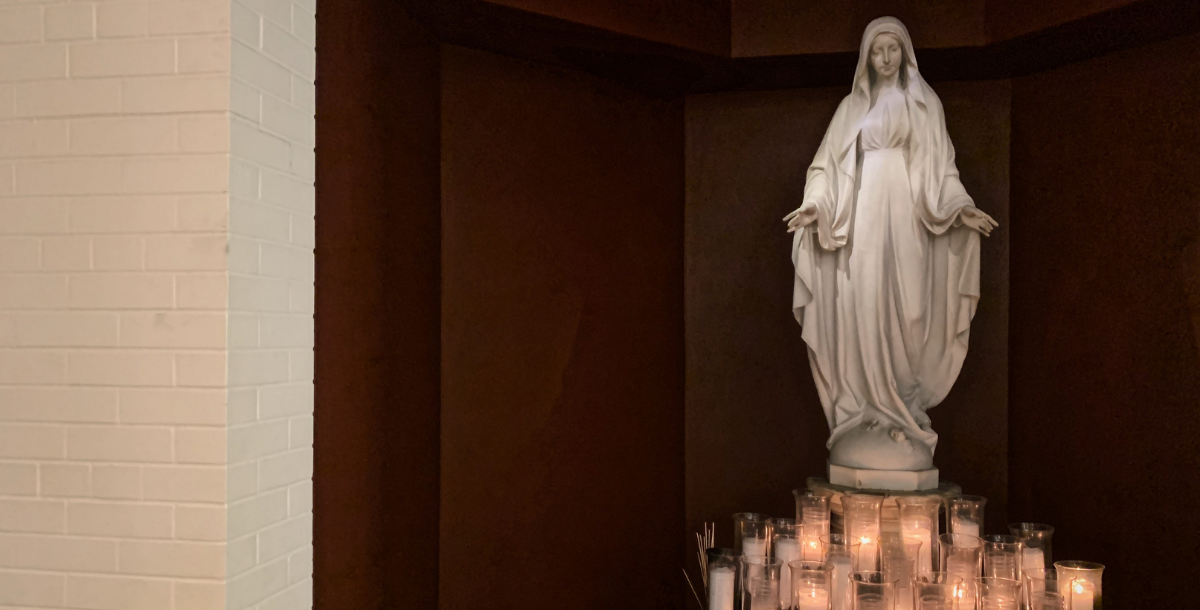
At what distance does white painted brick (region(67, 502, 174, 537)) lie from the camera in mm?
2102

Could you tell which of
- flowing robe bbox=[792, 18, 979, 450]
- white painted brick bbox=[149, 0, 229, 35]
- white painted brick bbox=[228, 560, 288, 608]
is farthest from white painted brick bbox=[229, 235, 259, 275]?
flowing robe bbox=[792, 18, 979, 450]

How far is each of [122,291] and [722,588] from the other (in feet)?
5.55

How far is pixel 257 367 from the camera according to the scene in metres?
2.21

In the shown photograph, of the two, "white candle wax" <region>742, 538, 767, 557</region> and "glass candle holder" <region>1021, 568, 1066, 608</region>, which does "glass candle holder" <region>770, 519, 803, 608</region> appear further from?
"glass candle holder" <region>1021, 568, 1066, 608</region>

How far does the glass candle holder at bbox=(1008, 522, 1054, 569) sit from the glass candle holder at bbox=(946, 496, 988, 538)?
0.35 feet

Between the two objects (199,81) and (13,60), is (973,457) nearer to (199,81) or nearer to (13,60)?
(199,81)

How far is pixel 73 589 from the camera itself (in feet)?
6.97

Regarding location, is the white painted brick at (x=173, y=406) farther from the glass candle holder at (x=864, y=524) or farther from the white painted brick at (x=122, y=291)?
the glass candle holder at (x=864, y=524)

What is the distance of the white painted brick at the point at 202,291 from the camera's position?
2086 mm

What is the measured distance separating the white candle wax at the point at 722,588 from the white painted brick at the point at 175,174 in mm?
1612

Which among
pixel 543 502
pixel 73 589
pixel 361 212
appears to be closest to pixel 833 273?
pixel 543 502

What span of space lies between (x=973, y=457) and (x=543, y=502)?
1.78 meters

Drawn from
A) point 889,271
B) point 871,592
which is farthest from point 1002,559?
point 889,271

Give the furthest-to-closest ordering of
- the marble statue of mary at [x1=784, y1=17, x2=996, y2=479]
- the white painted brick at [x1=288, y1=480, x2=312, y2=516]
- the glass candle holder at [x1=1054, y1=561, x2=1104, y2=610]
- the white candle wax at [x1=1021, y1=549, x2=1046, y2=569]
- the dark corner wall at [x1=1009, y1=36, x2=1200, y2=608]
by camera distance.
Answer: the dark corner wall at [x1=1009, y1=36, x2=1200, y2=608]
the marble statue of mary at [x1=784, y1=17, x2=996, y2=479]
the white candle wax at [x1=1021, y1=549, x2=1046, y2=569]
the glass candle holder at [x1=1054, y1=561, x2=1104, y2=610]
the white painted brick at [x1=288, y1=480, x2=312, y2=516]
